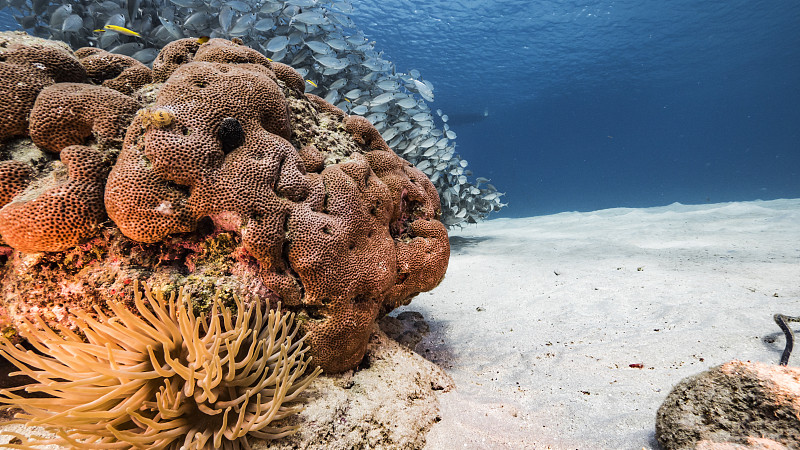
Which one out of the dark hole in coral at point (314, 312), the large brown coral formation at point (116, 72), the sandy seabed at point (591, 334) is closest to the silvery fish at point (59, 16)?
the large brown coral formation at point (116, 72)

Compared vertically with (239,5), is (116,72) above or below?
below

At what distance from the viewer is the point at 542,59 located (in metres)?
32.2

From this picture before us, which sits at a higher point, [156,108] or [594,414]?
[156,108]

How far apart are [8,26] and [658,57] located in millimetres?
50477

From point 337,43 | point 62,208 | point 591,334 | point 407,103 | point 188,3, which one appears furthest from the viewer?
point 407,103

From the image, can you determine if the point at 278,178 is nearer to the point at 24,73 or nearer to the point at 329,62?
the point at 24,73

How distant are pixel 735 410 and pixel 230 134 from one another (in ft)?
10.2

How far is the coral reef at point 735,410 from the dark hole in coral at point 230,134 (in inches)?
116

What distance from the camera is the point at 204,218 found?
6.48ft

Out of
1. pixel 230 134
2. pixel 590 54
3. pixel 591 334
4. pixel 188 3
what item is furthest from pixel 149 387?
pixel 590 54

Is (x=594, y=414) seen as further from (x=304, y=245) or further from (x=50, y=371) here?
(x=50, y=371)

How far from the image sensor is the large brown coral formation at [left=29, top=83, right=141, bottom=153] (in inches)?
→ 73.6

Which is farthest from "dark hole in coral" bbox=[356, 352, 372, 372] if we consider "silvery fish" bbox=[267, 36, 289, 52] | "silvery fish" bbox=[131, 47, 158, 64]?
"silvery fish" bbox=[131, 47, 158, 64]

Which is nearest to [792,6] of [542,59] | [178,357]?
[542,59]
